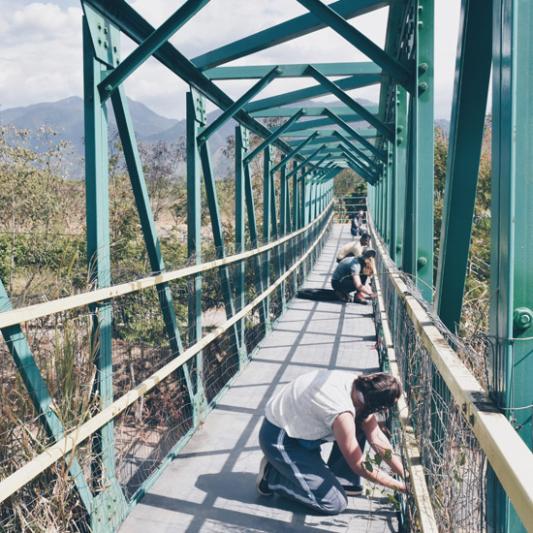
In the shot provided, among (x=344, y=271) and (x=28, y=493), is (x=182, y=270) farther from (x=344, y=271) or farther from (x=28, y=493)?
(x=344, y=271)

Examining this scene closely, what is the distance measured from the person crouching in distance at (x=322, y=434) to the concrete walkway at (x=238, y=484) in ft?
0.38

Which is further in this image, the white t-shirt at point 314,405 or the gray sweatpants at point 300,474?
the gray sweatpants at point 300,474

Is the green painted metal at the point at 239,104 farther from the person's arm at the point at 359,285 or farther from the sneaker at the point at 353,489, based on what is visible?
the person's arm at the point at 359,285

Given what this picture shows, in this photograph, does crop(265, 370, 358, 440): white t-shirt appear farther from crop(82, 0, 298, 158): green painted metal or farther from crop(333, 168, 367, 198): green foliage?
crop(333, 168, 367, 198): green foliage

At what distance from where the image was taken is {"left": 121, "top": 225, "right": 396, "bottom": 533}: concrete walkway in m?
3.74

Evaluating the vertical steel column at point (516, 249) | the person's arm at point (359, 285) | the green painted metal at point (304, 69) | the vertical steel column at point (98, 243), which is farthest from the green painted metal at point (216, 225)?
the vertical steel column at point (516, 249)

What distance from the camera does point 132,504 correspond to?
389 cm

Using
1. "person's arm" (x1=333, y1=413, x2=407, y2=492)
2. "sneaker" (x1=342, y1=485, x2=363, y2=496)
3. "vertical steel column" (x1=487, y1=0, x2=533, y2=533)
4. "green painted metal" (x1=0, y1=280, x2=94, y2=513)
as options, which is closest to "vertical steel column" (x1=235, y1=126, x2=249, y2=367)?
"sneaker" (x1=342, y1=485, x2=363, y2=496)

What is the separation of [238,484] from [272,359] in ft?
11.3

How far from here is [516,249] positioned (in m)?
1.61

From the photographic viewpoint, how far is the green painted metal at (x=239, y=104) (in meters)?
5.80

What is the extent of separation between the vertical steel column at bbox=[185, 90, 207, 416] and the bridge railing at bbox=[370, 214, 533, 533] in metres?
2.13

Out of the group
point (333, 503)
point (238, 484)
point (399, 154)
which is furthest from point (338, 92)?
point (333, 503)

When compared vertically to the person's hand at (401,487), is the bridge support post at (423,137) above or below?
above
